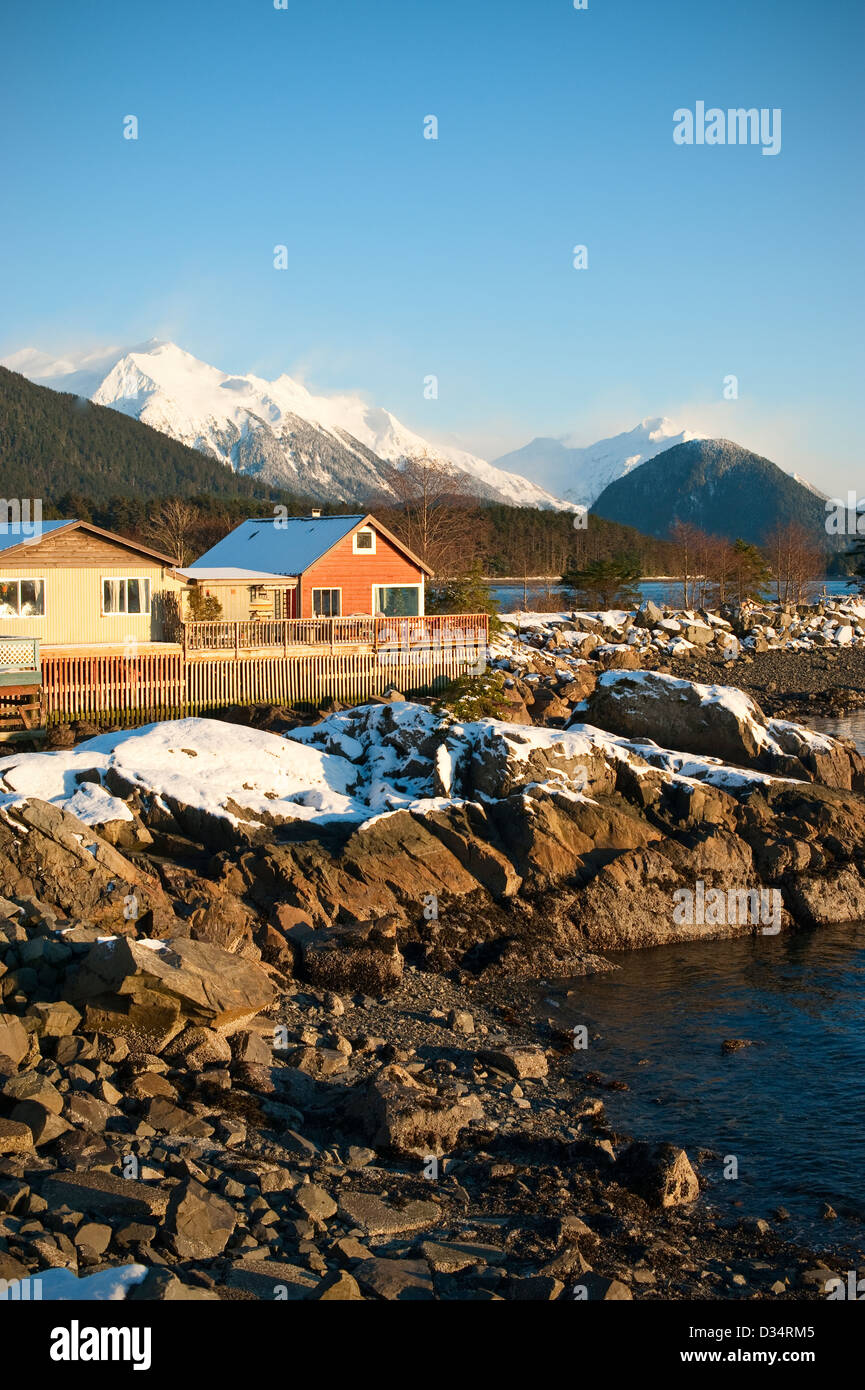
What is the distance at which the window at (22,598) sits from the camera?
34.2 metres

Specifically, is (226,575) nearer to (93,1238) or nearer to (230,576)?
(230,576)

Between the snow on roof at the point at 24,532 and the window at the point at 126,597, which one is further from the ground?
the snow on roof at the point at 24,532

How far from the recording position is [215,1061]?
12.9 metres

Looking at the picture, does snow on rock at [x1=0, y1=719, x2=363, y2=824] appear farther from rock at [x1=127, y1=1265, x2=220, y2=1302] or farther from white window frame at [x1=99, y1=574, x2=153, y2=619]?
white window frame at [x1=99, y1=574, x2=153, y2=619]

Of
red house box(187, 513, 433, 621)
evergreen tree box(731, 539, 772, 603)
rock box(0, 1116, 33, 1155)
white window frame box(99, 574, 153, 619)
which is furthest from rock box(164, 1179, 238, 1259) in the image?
evergreen tree box(731, 539, 772, 603)

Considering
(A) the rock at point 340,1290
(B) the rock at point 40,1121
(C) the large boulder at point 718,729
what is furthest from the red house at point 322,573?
(A) the rock at point 340,1290

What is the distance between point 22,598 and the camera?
34.5 meters

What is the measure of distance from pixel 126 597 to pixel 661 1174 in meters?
29.8

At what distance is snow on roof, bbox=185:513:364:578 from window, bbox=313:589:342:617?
143cm

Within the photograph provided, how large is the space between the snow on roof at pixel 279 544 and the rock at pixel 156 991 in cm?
3042

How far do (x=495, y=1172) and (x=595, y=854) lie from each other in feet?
32.9

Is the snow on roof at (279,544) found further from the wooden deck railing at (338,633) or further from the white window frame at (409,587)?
the wooden deck railing at (338,633)
